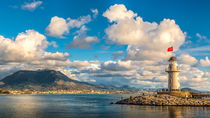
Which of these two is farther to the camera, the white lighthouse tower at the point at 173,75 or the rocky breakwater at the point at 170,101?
the white lighthouse tower at the point at 173,75

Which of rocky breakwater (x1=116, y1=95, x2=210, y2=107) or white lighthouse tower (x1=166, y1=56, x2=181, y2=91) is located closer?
rocky breakwater (x1=116, y1=95, x2=210, y2=107)

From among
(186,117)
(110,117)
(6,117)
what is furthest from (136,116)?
(6,117)

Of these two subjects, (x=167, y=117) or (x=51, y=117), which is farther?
(x=51, y=117)

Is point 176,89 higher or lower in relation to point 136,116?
higher

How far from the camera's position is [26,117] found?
67.4 metres

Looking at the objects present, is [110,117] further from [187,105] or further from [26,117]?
[187,105]

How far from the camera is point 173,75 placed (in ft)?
329

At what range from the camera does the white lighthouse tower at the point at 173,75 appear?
100125 millimetres

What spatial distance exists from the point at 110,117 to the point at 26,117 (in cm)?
2319

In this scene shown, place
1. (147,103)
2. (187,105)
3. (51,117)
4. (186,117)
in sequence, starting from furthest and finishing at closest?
1. (147,103)
2. (187,105)
3. (51,117)
4. (186,117)

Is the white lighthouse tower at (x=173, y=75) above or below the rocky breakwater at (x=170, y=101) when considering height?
above

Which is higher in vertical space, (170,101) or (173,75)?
(173,75)

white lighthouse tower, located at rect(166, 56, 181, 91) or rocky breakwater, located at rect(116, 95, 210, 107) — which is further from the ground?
white lighthouse tower, located at rect(166, 56, 181, 91)

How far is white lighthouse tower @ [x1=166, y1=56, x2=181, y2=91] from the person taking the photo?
100125 millimetres
